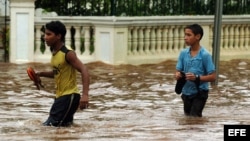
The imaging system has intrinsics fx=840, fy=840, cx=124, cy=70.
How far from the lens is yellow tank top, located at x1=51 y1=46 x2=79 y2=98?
1032cm

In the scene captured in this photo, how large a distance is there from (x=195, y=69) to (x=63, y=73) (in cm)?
211

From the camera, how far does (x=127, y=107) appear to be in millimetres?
13359

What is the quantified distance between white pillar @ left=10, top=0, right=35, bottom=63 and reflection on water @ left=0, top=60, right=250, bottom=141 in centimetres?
41

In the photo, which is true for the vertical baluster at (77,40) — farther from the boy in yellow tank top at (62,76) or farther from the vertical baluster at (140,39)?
the boy in yellow tank top at (62,76)

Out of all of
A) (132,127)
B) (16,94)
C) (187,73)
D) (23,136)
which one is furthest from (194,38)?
(16,94)

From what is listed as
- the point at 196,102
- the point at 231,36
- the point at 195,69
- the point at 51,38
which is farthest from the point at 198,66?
the point at 231,36

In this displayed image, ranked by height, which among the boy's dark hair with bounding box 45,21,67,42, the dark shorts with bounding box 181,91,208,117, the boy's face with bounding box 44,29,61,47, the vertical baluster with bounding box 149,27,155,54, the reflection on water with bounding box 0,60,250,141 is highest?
the boy's dark hair with bounding box 45,21,67,42

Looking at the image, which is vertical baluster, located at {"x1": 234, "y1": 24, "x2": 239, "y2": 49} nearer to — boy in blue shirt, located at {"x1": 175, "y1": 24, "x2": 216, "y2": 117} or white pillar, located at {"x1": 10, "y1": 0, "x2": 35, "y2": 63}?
white pillar, located at {"x1": 10, "y1": 0, "x2": 35, "y2": 63}

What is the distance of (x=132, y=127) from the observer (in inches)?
418

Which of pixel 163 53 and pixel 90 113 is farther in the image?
pixel 163 53

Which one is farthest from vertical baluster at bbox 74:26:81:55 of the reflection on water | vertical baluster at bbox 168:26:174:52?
vertical baluster at bbox 168:26:174:52

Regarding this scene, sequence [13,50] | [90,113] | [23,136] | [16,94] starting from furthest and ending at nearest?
[13,50]
[16,94]
[90,113]
[23,136]

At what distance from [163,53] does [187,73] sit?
1024 cm

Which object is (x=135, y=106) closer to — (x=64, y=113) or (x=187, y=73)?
(x=187, y=73)
